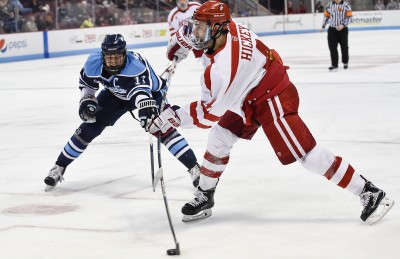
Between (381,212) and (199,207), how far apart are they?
90cm

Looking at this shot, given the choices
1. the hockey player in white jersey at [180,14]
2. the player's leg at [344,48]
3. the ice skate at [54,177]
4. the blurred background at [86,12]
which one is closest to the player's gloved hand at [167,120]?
the ice skate at [54,177]

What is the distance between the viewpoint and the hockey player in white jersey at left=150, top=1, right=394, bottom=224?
3758 millimetres

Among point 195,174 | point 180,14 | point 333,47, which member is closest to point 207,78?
point 195,174

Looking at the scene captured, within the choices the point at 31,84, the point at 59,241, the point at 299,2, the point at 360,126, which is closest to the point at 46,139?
the point at 360,126

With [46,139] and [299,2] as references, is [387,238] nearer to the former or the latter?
[46,139]

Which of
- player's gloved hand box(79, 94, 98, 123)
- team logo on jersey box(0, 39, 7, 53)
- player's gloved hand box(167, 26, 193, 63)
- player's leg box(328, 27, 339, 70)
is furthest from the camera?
team logo on jersey box(0, 39, 7, 53)

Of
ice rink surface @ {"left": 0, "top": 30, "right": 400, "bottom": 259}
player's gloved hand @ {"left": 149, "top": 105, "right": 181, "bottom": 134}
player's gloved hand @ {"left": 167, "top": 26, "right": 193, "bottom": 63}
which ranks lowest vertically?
ice rink surface @ {"left": 0, "top": 30, "right": 400, "bottom": 259}

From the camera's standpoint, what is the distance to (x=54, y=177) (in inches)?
199

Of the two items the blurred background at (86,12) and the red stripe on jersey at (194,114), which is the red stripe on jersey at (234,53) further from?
the blurred background at (86,12)

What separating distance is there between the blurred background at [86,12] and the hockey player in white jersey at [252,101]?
14.2m

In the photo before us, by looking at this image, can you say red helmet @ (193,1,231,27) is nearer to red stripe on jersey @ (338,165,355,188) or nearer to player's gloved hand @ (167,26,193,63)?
red stripe on jersey @ (338,165,355,188)

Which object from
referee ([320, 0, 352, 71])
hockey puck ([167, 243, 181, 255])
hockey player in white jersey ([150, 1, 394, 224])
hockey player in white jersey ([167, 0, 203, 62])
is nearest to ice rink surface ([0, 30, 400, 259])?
hockey puck ([167, 243, 181, 255])

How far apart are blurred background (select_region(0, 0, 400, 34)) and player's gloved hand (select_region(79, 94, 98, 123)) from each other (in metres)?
13.0

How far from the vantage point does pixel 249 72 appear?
3.86 meters
